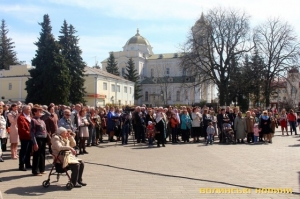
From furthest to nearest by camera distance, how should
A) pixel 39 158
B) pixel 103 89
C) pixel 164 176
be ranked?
pixel 103 89, pixel 39 158, pixel 164 176

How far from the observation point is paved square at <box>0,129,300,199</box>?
23.9ft

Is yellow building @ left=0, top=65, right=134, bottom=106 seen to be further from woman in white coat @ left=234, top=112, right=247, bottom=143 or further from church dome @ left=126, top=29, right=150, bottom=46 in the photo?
woman in white coat @ left=234, top=112, right=247, bottom=143

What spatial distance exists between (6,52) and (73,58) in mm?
41898

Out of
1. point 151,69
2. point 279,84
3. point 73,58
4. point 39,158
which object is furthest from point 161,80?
point 39,158

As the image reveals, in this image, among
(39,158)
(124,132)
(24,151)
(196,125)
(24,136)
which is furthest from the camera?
(196,125)

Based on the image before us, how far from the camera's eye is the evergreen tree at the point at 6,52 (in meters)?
84.1

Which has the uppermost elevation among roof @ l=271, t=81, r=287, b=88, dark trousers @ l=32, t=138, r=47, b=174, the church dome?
the church dome

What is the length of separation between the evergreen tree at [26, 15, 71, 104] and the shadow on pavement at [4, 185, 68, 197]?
39891 mm

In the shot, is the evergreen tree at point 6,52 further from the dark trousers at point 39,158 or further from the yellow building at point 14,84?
the dark trousers at point 39,158

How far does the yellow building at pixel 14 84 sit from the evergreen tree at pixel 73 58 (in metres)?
13.8

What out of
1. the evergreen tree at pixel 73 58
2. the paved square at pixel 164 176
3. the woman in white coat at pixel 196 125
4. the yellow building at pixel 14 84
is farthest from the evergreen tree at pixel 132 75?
the paved square at pixel 164 176

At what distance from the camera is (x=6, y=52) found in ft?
283

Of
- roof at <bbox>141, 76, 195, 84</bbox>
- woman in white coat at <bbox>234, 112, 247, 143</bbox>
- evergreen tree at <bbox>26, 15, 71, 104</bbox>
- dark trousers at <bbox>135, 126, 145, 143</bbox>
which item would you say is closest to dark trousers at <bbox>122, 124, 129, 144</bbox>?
dark trousers at <bbox>135, 126, 145, 143</bbox>

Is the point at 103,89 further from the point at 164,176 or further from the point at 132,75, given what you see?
the point at 164,176
